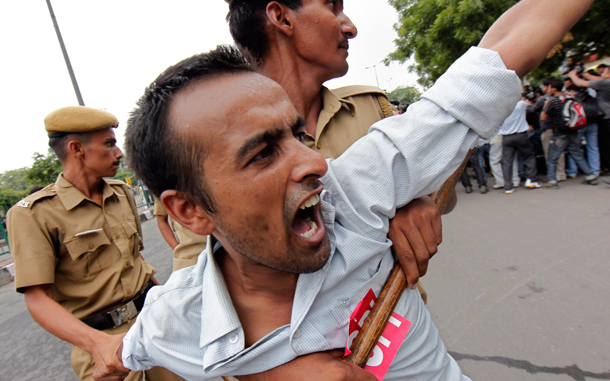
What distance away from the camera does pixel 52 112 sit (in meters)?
2.21

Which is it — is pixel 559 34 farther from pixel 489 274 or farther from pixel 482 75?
pixel 489 274

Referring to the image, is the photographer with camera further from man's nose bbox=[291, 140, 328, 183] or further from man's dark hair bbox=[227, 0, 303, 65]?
man's nose bbox=[291, 140, 328, 183]

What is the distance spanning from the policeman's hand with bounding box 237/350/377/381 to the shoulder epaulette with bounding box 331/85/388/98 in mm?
1000

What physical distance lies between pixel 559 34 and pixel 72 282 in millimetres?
2468

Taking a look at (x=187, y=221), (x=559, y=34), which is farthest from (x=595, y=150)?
(x=187, y=221)

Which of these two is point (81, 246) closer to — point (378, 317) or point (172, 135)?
point (172, 135)

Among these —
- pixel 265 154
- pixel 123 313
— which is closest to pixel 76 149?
pixel 123 313

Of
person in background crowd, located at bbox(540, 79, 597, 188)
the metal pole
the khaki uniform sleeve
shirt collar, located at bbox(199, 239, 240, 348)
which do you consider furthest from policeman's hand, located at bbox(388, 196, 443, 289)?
the metal pole

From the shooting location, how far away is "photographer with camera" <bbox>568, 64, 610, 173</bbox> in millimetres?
5762

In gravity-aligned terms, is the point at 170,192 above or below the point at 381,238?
above

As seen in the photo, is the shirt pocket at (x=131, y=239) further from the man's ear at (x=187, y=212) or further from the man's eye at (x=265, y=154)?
the man's eye at (x=265, y=154)

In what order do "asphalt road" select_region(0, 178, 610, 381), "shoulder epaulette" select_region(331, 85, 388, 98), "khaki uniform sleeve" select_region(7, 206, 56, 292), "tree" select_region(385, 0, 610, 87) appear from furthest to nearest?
"tree" select_region(385, 0, 610, 87) → "asphalt road" select_region(0, 178, 610, 381) → "khaki uniform sleeve" select_region(7, 206, 56, 292) → "shoulder epaulette" select_region(331, 85, 388, 98)

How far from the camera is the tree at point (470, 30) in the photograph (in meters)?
7.77

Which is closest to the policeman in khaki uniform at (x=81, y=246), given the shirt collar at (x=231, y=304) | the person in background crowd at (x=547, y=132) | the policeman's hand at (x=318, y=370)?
the shirt collar at (x=231, y=304)
